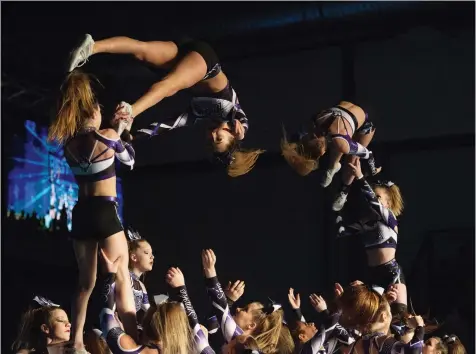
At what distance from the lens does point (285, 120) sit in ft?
34.7

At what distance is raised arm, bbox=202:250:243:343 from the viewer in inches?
265

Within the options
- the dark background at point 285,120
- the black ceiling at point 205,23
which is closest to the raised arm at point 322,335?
the dark background at point 285,120

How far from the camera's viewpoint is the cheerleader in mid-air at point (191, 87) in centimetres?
642

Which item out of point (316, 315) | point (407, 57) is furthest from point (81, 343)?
point (407, 57)

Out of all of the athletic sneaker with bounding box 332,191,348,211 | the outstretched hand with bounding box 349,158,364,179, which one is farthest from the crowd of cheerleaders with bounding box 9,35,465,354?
the athletic sneaker with bounding box 332,191,348,211

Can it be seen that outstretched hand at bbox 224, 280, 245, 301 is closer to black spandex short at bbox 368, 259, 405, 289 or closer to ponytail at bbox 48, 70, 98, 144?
black spandex short at bbox 368, 259, 405, 289

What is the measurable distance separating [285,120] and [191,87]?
11.1 feet

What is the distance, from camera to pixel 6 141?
34.3ft

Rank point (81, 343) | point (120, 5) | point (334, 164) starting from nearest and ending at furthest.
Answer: point (81, 343) < point (334, 164) < point (120, 5)

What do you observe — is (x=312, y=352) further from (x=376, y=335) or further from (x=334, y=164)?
(x=334, y=164)

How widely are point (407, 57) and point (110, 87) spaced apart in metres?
2.39

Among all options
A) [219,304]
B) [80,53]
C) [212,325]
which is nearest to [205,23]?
[212,325]

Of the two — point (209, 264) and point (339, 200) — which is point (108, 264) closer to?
point (209, 264)

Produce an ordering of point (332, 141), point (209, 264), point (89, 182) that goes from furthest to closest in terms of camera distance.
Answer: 1. point (332, 141)
2. point (209, 264)
3. point (89, 182)
